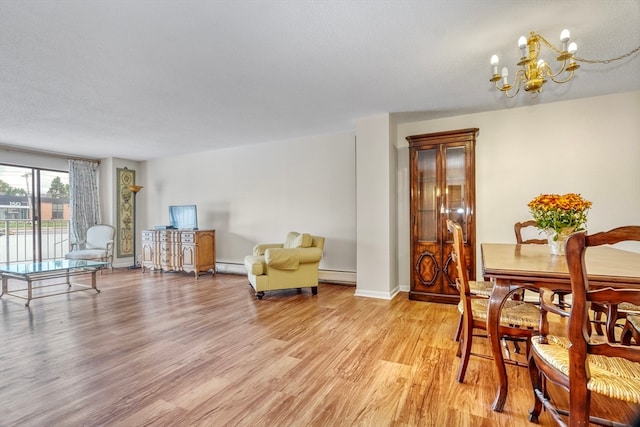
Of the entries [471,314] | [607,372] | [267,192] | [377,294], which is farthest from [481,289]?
[267,192]

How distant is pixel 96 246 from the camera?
6031 mm

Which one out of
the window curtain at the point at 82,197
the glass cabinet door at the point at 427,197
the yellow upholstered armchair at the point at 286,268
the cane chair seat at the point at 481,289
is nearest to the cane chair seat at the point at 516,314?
the cane chair seat at the point at 481,289

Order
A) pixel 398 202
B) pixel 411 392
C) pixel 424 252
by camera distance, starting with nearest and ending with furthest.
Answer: pixel 411 392, pixel 424 252, pixel 398 202

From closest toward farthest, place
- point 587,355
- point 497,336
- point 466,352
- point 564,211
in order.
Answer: point 587,355
point 497,336
point 466,352
point 564,211

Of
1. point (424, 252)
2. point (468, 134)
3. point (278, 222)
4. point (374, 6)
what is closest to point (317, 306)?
point (424, 252)

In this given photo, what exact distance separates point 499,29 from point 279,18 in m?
1.57

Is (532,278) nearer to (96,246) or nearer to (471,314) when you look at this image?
(471,314)

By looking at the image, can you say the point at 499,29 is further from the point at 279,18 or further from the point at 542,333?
the point at 542,333

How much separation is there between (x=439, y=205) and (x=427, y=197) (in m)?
0.19

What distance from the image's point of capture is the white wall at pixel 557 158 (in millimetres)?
3298

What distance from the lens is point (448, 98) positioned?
3.42m

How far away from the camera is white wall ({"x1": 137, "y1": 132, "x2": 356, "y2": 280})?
4.87 metres

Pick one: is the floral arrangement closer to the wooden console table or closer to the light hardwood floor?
the light hardwood floor

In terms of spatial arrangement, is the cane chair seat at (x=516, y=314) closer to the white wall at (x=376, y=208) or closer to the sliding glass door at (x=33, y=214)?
the white wall at (x=376, y=208)
